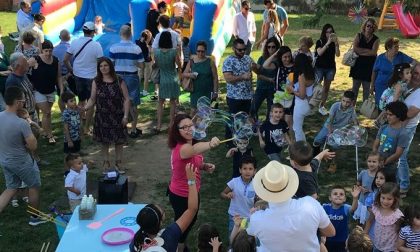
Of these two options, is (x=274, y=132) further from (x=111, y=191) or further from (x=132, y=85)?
(x=132, y=85)

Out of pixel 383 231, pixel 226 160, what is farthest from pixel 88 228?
pixel 226 160

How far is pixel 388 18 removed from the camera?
2000 centimetres

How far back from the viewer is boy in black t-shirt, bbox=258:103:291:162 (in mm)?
6271

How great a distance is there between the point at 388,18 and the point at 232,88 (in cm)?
1471

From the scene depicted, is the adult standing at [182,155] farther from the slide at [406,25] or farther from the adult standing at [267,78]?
the slide at [406,25]

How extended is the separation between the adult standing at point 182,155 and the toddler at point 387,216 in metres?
1.60

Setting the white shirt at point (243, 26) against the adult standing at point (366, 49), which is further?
the white shirt at point (243, 26)

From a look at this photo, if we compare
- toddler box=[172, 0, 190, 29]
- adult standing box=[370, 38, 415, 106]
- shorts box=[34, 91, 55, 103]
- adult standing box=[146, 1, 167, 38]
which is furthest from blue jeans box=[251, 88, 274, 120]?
toddler box=[172, 0, 190, 29]

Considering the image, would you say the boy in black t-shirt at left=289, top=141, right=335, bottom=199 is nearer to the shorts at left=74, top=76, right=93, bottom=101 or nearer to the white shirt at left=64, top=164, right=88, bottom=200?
the white shirt at left=64, top=164, right=88, bottom=200

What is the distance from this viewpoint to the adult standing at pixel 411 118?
6062 millimetres

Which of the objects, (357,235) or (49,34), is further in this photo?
(49,34)

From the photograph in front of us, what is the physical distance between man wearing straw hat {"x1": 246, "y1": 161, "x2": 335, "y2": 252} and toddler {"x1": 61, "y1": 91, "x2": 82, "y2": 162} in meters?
4.49

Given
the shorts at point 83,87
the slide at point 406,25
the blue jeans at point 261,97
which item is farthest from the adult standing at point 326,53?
the slide at point 406,25

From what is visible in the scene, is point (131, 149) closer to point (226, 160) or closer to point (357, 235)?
point (226, 160)
